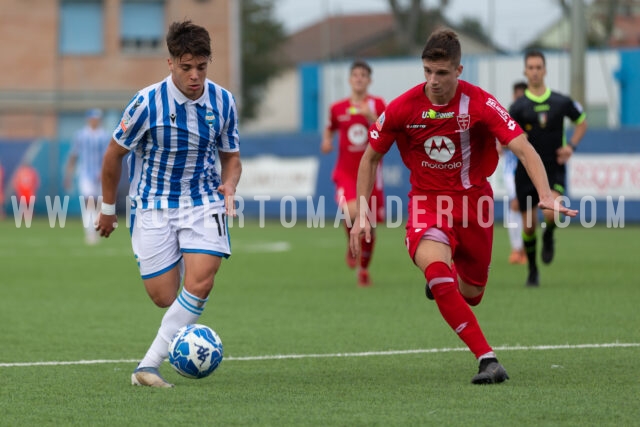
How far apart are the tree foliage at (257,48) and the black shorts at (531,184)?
194 ft

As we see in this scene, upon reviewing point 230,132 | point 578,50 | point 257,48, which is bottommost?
point 230,132

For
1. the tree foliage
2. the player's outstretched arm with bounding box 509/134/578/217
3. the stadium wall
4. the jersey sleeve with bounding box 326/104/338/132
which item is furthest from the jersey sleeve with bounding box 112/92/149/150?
the tree foliage

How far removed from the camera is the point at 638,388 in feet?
23.3

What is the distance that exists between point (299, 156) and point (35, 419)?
22758 mm

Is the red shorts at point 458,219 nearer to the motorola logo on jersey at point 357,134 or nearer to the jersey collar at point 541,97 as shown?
the jersey collar at point 541,97

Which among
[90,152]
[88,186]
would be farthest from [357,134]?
[88,186]

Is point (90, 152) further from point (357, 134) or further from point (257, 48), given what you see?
point (257, 48)

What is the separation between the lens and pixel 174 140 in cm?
751

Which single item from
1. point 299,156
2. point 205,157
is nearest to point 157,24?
point 299,156

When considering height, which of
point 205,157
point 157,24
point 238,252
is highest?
point 157,24

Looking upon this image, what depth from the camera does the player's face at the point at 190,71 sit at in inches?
285

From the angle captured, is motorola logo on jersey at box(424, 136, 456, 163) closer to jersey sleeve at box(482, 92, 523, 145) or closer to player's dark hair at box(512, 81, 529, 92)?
jersey sleeve at box(482, 92, 523, 145)

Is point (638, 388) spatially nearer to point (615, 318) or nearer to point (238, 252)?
point (615, 318)

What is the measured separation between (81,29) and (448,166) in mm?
40114
